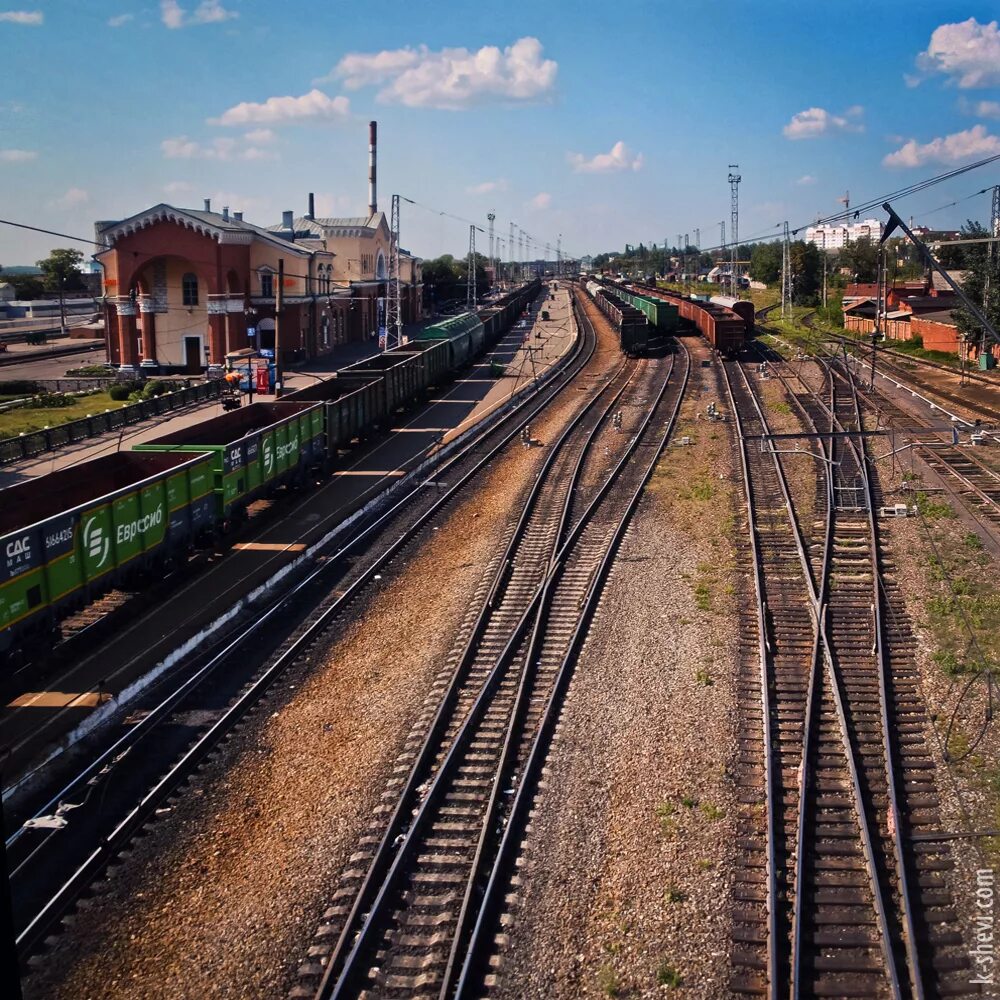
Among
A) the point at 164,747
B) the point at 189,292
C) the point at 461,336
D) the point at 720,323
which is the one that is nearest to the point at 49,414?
the point at 189,292

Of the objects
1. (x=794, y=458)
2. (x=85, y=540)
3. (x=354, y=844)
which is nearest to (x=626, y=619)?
(x=354, y=844)

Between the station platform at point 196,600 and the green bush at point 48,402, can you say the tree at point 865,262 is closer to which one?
the station platform at point 196,600

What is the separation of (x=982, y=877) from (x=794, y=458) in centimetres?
1937

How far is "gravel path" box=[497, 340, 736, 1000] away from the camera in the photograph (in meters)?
8.31

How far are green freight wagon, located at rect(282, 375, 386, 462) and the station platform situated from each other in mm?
822

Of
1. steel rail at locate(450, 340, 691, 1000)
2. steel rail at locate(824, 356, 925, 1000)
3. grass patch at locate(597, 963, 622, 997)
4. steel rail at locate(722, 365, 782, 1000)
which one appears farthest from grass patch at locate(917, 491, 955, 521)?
grass patch at locate(597, 963, 622, 997)

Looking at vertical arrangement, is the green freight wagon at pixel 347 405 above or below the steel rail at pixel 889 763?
above

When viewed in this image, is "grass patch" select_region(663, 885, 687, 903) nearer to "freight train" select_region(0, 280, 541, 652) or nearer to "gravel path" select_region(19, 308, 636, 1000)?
"gravel path" select_region(19, 308, 636, 1000)

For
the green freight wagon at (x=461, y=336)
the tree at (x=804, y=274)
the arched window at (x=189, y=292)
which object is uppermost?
the tree at (x=804, y=274)

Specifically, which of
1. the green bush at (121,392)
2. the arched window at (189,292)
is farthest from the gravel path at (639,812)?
the arched window at (189,292)

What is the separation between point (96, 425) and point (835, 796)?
2907 centimetres

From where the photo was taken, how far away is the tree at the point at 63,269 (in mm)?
117250

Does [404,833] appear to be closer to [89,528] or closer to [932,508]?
[89,528]

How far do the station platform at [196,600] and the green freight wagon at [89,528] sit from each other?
0.82 m
